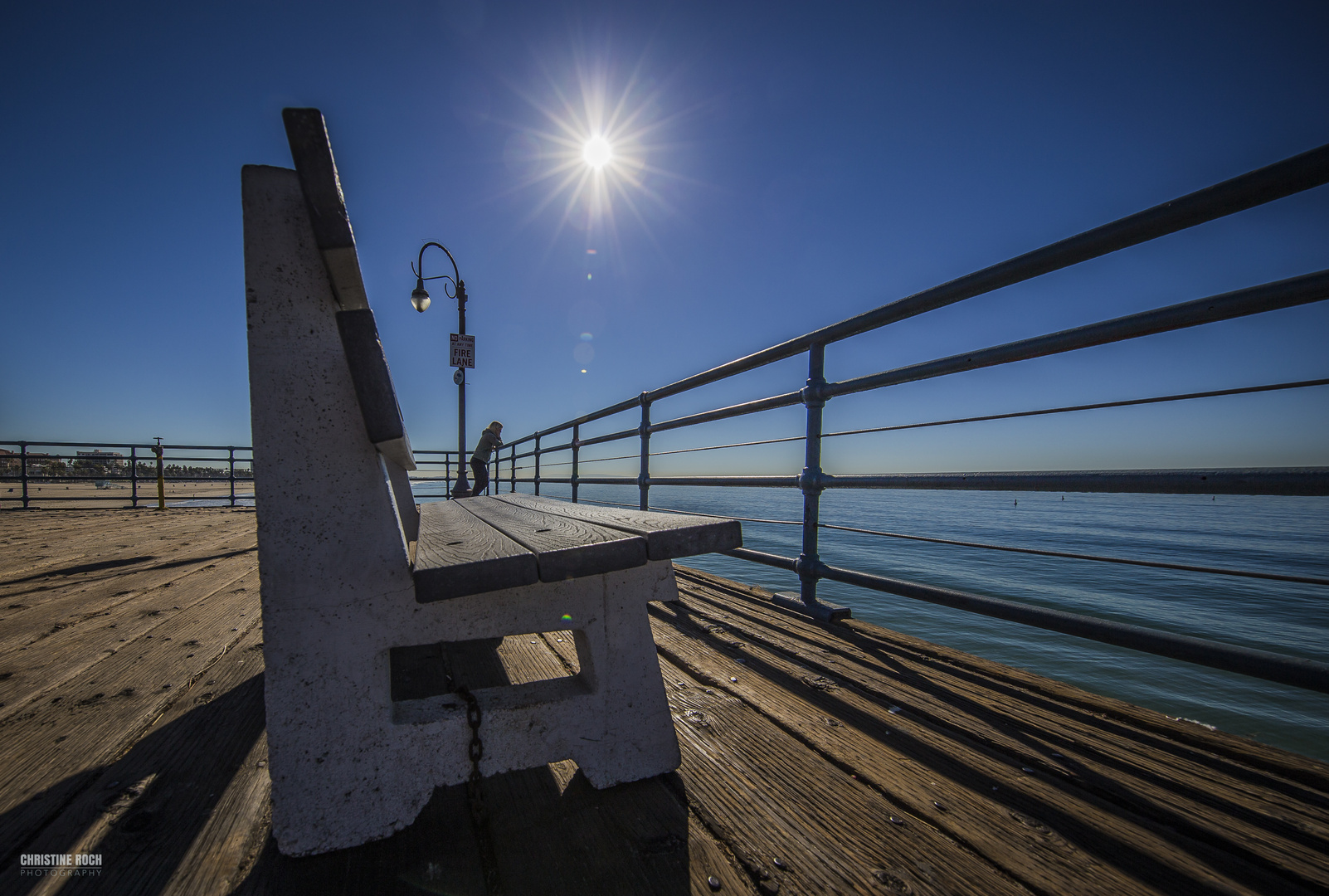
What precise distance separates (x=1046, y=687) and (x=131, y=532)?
23.3ft

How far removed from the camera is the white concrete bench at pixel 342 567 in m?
0.80

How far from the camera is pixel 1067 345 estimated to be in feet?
4.42

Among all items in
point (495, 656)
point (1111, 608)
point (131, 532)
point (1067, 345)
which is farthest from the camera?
point (1111, 608)

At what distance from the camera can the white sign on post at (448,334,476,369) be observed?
7.62 metres

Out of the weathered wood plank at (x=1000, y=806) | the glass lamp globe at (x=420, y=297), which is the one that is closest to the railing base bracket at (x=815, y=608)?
the weathered wood plank at (x=1000, y=806)

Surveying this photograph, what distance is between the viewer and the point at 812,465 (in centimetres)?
207

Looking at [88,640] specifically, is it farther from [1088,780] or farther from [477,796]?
[1088,780]

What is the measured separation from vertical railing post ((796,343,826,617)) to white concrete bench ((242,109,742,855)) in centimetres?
119

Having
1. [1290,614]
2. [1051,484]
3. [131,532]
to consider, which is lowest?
[1290,614]

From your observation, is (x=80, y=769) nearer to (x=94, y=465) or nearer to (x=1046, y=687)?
(x=1046, y=687)

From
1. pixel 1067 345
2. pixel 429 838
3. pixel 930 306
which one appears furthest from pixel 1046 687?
pixel 429 838

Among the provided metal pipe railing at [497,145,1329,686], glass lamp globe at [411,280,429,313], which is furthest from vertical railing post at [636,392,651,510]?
glass lamp globe at [411,280,429,313]

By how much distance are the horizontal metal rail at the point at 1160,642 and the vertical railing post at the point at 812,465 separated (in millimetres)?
487

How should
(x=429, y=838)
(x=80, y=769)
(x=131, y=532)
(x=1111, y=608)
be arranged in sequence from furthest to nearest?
(x=1111, y=608) < (x=131, y=532) < (x=80, y=769) < (x=429, y=838)
